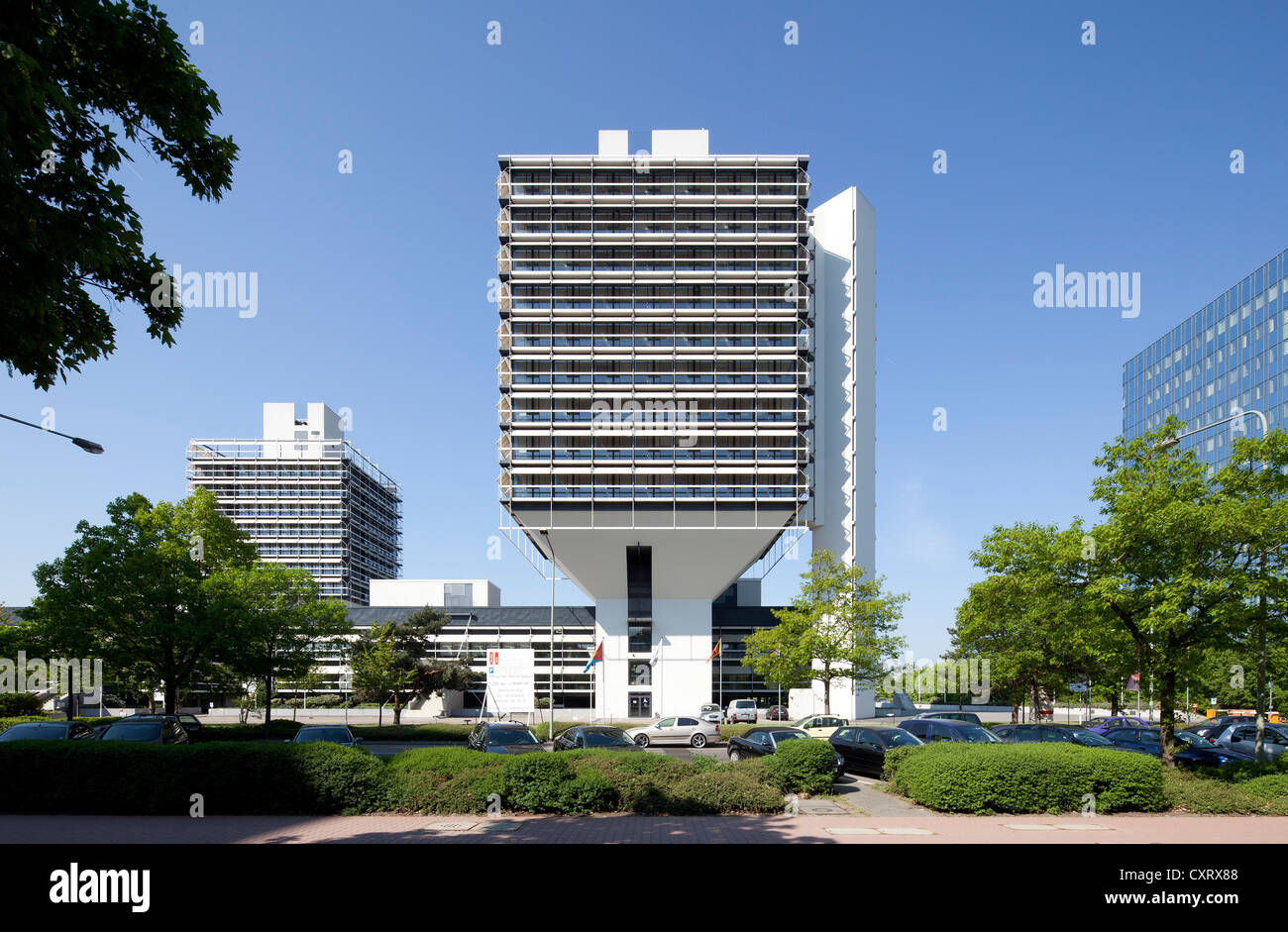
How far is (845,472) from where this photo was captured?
219 feet

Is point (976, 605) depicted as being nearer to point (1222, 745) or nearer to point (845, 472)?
point (1222, 745)

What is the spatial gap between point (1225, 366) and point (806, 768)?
10267 centimetres

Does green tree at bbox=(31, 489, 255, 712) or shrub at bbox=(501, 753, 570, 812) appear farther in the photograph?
green tree at bbox=(31, 489, 255, 712)

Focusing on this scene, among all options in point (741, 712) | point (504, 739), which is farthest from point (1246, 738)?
point (504, 739)

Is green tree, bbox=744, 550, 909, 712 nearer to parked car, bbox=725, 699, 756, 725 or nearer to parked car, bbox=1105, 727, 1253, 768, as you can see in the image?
parked car, bbox=725, 699, 756, 725

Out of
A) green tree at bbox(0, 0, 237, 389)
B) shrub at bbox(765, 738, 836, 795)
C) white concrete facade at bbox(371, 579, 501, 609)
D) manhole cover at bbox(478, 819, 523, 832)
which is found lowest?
white concrete facade at bbox(371, 579, 501, 609)

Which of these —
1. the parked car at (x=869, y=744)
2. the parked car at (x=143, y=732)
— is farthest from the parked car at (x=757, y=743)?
the parked car at (x=143, y=732)

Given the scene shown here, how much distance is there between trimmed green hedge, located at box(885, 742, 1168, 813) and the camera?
15156 mm

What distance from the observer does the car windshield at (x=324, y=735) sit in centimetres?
2081

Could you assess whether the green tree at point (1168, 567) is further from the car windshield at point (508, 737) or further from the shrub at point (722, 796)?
the car windshield at point (508, 737)

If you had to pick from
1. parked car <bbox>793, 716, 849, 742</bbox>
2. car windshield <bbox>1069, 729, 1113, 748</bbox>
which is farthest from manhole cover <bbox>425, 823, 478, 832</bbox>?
parked car <bbox>793, 716, 849, 742</bbox>

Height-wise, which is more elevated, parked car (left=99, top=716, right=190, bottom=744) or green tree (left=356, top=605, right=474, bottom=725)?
parked car (left=99, top=716, right=190, bottom=744)

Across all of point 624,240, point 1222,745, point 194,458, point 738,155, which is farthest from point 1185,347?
point 194,458

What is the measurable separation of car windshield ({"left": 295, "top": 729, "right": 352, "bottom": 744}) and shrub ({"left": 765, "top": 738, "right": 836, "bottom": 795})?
11.6 meters
